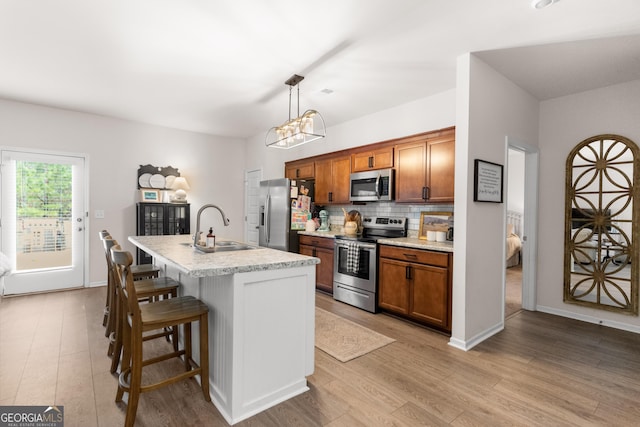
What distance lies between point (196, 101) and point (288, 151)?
2017 millimetres

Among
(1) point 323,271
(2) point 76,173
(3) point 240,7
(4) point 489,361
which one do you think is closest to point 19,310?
(2) point 76,173

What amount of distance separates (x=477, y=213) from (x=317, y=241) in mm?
2326

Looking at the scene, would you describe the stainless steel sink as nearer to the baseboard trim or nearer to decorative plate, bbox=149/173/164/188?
the baseboard trim

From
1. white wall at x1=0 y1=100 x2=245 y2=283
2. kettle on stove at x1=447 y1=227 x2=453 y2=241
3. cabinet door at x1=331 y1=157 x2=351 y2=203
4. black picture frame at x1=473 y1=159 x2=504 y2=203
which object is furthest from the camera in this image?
cabinet door at x1=331 y1=157 x2=351 y2=203

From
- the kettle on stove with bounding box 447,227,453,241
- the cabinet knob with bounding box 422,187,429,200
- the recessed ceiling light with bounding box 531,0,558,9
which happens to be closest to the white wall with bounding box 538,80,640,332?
the kettle on stove with bounding box 447,227,453,241

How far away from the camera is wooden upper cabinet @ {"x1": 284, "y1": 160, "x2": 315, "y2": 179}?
17.5ft

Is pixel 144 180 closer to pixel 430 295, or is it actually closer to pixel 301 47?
pixel 301 47

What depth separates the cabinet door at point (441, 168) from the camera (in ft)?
11.3

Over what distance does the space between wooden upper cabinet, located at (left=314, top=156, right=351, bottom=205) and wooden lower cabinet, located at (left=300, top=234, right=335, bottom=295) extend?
26.2 inches

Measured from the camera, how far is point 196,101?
424 cm

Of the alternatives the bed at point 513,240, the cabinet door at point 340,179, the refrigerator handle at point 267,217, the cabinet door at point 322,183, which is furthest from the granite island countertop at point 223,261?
the bed at point 513,240

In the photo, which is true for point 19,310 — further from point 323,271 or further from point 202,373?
point 323,271

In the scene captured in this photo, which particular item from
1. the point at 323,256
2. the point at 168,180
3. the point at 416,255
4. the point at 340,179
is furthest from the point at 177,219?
the point at 416,255

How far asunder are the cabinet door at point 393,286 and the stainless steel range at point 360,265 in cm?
7
